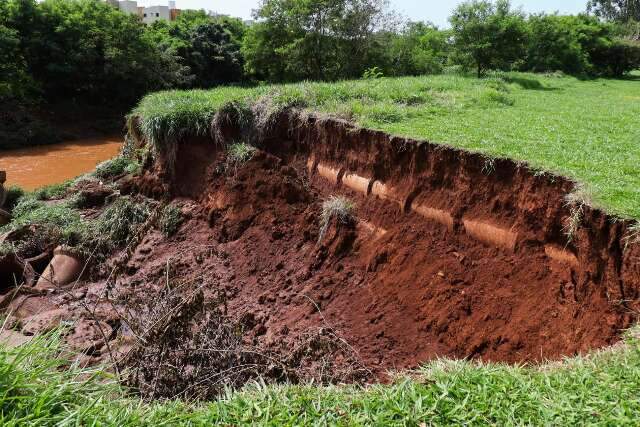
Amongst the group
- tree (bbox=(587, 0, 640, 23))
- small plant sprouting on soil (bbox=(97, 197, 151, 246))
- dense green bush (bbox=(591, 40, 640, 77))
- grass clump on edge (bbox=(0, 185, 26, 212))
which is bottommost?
grass clump on edge (bbox=(0, 185, 26, 212))

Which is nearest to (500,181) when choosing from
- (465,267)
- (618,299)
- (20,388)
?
(465,267)

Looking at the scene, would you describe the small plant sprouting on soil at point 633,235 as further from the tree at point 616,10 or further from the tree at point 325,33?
the tree at point 616,10

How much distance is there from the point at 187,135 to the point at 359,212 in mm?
3815

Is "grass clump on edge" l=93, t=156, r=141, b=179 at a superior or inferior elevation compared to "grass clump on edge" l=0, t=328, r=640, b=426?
inferior

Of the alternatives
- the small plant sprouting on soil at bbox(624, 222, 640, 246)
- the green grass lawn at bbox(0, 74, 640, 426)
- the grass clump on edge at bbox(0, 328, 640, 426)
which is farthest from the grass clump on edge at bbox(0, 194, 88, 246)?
the small plant sprouting on soil at bbox(624, 222, 640, 246)

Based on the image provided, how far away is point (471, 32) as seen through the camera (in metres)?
17.8

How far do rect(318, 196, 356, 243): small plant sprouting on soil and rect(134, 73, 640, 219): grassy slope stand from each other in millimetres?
1115

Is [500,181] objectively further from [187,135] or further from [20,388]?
[187,135]

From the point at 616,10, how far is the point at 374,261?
6950cm

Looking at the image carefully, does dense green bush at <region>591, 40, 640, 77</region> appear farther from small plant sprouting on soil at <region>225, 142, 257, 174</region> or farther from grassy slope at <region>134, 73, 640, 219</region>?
small plant sprouting on soil at <region>225, 142, 257, 174</region>

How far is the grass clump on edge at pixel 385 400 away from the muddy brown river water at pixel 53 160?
13.4 meters

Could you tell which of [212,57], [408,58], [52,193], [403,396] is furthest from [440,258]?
[212,57]

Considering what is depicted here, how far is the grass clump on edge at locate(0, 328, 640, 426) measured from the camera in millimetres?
2627

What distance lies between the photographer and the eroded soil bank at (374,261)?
13.9 feet
